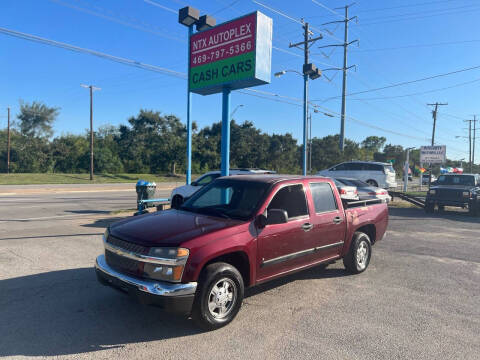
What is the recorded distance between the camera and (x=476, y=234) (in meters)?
10.5

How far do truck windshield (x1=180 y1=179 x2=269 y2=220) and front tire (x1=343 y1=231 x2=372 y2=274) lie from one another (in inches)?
85.7

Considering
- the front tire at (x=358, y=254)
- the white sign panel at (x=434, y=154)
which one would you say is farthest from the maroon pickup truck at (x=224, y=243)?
the white sign panel at (x=434, y=154)

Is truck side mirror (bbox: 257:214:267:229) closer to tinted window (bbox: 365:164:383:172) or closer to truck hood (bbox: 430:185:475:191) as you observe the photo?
truck hood (bbox: 430:185:475:191)

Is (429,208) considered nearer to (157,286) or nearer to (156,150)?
(157,286)

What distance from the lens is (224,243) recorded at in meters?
3.92

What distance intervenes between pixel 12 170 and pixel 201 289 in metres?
51.6

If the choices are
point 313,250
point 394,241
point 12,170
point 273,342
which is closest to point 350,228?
point 313,250

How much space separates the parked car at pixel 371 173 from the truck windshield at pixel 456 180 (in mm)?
4601

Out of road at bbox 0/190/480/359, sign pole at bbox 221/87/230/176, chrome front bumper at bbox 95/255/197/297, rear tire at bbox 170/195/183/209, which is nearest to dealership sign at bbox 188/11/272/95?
sign pole at bbox 221/87/230/176

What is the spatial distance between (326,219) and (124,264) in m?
2.92

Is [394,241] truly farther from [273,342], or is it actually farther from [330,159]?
[330,159]


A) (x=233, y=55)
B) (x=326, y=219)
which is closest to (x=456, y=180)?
(x=233, y=55)

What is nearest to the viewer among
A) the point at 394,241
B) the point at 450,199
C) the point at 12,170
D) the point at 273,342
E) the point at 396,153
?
the point at 273,342

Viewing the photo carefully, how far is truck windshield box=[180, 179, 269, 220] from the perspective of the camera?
461 centimetres
